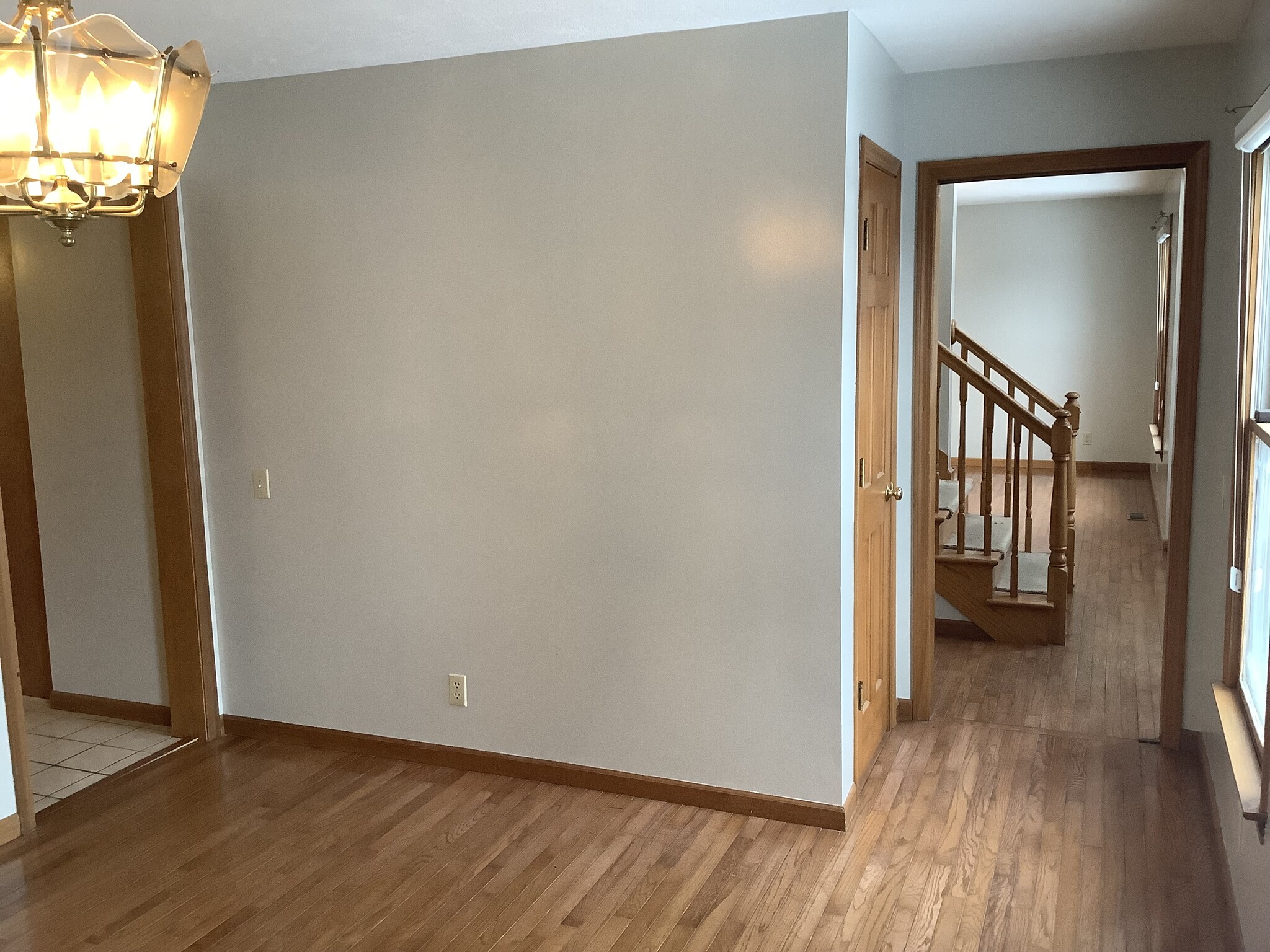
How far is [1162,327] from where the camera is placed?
809cm

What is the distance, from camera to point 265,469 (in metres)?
3.77

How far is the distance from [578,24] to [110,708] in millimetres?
3149

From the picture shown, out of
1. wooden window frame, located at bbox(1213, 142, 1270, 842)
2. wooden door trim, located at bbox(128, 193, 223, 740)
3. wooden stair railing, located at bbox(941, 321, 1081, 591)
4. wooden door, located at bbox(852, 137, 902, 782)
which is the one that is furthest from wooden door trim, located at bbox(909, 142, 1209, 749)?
wooden door trim, located at bbox(128, 193, 223, 740)

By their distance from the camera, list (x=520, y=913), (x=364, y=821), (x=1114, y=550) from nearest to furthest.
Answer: (x=520, y=913), (x=364, y=821), (x=1114, y=550)

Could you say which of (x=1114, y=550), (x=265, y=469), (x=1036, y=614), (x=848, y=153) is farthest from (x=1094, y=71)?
(x=1114, y=550)

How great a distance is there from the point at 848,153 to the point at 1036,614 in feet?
9.15

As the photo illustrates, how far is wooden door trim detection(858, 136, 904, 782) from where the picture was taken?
10.2ft

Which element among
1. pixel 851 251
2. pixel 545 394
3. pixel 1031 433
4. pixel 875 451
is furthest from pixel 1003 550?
pixel 545 394

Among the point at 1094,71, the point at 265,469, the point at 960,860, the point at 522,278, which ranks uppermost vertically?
the point at 1094,71

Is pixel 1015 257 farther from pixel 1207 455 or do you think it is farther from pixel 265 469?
pixel 265 469

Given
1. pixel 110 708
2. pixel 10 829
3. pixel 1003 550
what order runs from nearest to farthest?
1. pixel 10 829
2. pixel 110 708
3. pixel 1003 550

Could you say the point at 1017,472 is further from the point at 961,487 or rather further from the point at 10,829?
the point at 10,829

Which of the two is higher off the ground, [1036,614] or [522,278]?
[522,278]

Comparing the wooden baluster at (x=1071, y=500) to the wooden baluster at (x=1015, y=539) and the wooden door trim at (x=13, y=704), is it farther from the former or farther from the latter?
the wooden door trim at (x=13, y=704)
